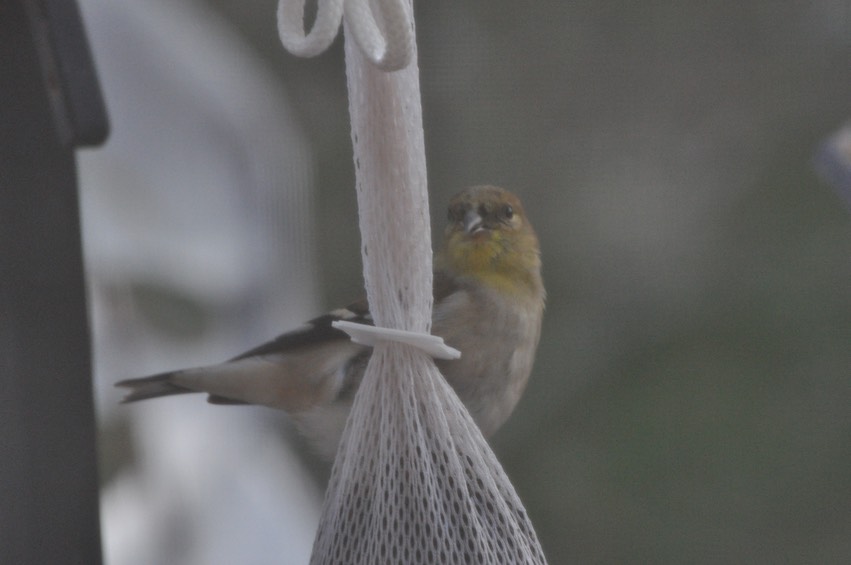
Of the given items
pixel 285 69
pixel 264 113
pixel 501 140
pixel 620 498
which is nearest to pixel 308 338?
pixel 264 113

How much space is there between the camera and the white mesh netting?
0.91 m

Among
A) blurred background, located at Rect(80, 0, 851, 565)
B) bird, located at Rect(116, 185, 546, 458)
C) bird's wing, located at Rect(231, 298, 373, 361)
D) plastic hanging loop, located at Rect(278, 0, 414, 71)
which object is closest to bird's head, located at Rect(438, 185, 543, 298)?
bird, located at Rect(116, 185, 546, 458)

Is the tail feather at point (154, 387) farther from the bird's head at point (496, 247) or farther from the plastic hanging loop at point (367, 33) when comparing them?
the plastic hanging loop at point (367, 33)

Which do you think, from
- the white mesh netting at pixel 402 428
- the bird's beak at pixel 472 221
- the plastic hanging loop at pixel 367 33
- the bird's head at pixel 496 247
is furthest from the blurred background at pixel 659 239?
the plastic hanging loop at pixel 367 33

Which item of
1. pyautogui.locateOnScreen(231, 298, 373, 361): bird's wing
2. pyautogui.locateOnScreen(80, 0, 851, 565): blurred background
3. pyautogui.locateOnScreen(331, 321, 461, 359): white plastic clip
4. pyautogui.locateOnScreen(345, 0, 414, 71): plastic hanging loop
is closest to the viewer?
pyautogui.locateOnScreen(345, 0, 414, 71): plastic hanging loop

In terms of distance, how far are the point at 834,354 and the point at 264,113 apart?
2.37 metres

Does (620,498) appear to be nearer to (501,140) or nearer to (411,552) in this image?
(501,140)

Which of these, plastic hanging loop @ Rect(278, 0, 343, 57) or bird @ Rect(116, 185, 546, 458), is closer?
plastic hanging loop @ Rect(278, 0, 343, 57)

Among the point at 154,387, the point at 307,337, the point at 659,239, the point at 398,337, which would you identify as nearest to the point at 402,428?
the point at 398,337

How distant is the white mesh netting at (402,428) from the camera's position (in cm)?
91

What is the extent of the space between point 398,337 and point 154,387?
395 millimetres

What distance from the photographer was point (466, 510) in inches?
37.8

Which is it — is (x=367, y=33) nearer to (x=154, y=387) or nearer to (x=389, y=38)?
(x=389, y=38)

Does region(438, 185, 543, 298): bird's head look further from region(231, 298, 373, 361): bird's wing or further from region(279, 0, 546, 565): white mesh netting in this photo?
region(279, 0, 546, 565): white mesh netting
